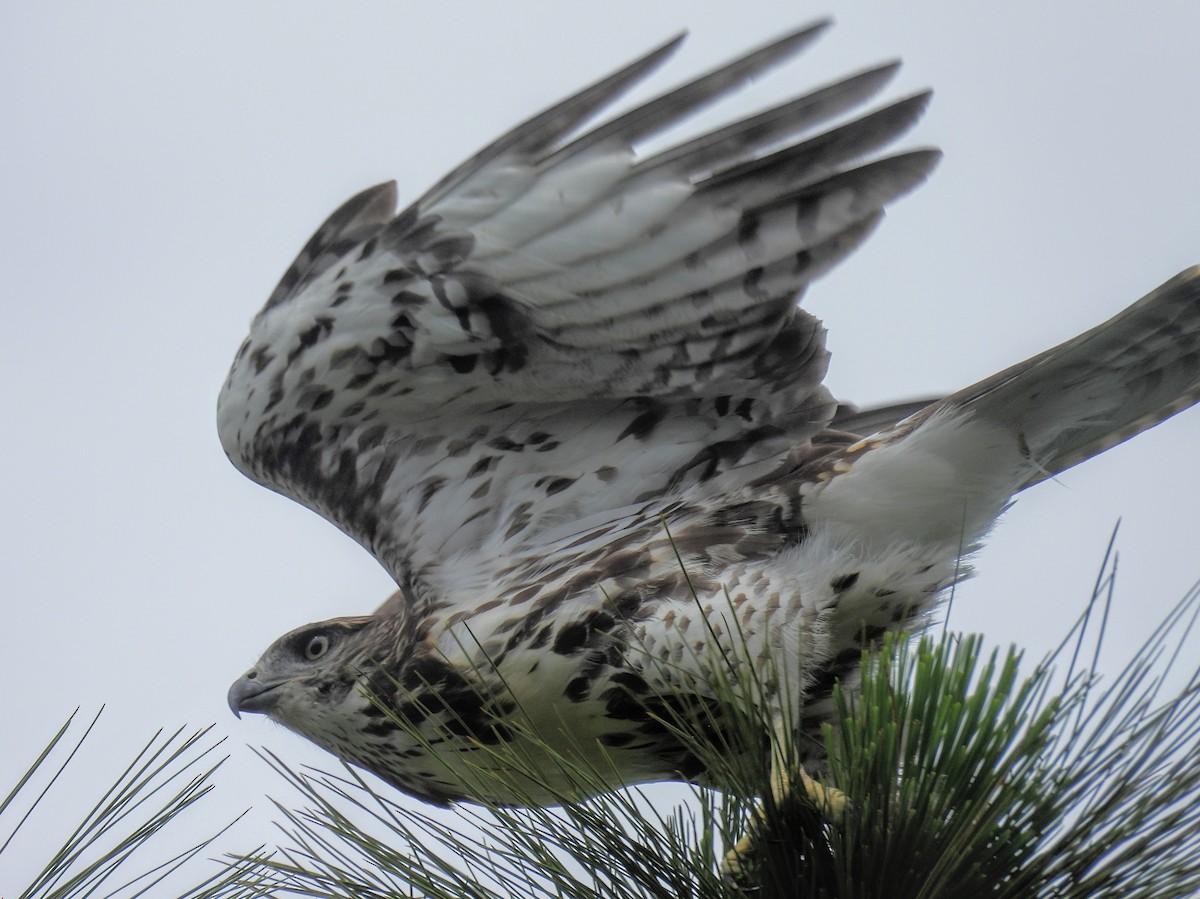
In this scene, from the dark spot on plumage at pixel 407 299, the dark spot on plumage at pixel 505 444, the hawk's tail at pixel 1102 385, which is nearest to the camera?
the hawk's tail at pixel 1102 385

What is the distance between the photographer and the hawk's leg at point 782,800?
2125 mm

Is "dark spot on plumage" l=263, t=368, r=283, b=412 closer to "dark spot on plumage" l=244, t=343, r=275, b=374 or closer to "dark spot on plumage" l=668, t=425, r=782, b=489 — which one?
"dark spot on plumage" l=244, t=343, r=275, b=374

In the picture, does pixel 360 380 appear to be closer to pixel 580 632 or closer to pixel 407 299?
pixel 407 299

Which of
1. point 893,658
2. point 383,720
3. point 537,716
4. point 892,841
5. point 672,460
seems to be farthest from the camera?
point 672,460

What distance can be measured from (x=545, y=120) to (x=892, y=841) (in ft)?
6.15

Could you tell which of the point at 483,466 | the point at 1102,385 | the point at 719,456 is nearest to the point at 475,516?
the point at 483,466

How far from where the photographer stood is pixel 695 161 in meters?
3.27

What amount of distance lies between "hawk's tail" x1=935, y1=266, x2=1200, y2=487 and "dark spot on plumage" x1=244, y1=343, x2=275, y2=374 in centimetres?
164

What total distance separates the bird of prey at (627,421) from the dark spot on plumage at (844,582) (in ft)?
0.04

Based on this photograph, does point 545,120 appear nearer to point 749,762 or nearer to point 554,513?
point 554,513

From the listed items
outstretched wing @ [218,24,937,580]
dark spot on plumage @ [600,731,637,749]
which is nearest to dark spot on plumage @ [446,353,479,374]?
outstretched wing @ [218,24,937,580]

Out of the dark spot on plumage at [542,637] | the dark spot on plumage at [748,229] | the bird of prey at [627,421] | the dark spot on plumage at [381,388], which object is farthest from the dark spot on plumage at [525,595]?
the dark spot on plumage at [748,229]

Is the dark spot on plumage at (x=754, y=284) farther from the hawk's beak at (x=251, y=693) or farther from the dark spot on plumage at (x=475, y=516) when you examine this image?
the hawk's beak at (x=251, y=693)

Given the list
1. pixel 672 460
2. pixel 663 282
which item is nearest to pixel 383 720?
pixel 672 460
